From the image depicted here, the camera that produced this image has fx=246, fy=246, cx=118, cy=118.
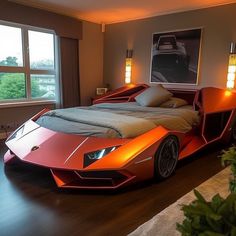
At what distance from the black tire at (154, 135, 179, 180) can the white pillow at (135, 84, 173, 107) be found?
120cm

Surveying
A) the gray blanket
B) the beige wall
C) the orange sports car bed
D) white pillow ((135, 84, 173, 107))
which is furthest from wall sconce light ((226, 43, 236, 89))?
the beige wall

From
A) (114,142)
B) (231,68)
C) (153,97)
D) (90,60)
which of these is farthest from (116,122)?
(90,60)

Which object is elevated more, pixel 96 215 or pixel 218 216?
pixel 218 216

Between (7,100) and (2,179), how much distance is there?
6.50ft

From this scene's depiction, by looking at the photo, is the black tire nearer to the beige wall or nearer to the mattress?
the mattress

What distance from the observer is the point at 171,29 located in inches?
166

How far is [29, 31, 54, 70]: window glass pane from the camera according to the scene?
4159 millimetres

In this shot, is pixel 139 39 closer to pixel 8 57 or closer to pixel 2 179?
pixel 8 57

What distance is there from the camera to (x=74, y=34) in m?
4.50

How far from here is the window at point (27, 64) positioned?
387 cm

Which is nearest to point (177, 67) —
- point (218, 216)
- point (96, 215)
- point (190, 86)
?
point (190, 86)

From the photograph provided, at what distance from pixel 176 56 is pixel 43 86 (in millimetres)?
2404

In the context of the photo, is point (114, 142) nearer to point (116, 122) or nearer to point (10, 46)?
point (116, 122)

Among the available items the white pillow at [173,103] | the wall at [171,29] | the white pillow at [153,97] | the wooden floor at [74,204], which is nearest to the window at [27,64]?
the wall at [171,29]
